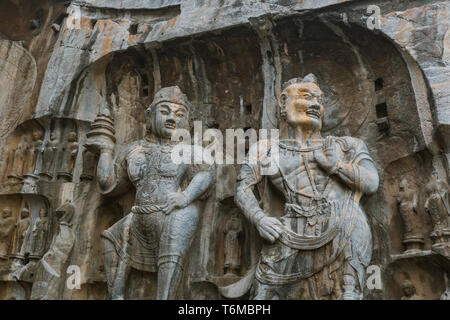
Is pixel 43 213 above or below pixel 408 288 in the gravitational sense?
above

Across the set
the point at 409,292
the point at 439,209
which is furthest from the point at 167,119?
the point at 409,292

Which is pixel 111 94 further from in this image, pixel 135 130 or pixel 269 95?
pixel 269 95

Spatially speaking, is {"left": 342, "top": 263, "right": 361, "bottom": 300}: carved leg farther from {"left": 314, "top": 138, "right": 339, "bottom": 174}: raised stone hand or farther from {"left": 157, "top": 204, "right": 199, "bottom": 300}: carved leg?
{"left": 157, "top": 204, "right": 199, "bottom": 300}: carved leg

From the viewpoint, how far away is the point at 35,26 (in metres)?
8.57

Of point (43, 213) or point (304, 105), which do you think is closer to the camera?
point (304, 105)

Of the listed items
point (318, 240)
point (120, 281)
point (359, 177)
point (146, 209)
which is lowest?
point (120, 281)

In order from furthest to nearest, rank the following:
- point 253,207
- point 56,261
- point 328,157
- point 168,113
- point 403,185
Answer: point 168,113 < point 56,261 < point 403,185 < point 328,157 < point 253,207

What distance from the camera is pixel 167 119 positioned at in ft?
21.8

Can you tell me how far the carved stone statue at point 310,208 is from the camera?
5426mm

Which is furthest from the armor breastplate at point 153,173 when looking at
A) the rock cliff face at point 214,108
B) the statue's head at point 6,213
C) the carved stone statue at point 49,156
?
the statue's head at point 6,213

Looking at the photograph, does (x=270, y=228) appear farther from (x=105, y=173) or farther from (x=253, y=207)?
(x=105, y=173)

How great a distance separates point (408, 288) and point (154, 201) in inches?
110

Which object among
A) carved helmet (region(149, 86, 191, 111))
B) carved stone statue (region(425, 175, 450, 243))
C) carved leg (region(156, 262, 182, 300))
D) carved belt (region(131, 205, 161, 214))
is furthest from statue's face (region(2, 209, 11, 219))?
carved stone statue (region(425, 175, 450, 243))

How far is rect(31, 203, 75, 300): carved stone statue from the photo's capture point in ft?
20.6
